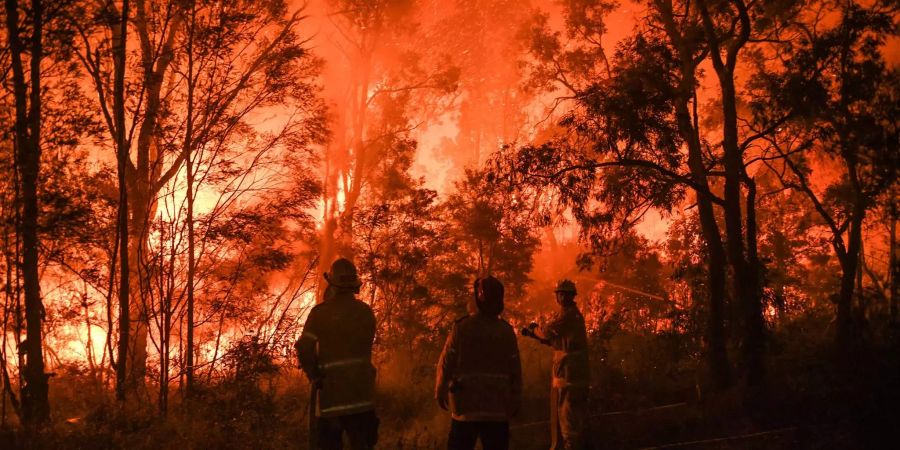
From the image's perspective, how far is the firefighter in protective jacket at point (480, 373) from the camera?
5184 millimetres

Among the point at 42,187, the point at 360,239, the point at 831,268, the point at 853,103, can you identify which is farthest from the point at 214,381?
the point at 831,268

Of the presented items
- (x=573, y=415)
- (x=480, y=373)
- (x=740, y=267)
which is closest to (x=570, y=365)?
(x=573, y=415)

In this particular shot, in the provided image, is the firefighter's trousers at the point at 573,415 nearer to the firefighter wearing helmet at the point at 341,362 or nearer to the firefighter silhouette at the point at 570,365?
the firefighter silhouette at the point at 570,365

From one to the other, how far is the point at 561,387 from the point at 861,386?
6.63 metres

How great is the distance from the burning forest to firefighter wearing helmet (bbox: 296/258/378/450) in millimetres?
19

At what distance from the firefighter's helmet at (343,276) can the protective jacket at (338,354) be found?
92mm

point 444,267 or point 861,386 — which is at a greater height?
point 444,267

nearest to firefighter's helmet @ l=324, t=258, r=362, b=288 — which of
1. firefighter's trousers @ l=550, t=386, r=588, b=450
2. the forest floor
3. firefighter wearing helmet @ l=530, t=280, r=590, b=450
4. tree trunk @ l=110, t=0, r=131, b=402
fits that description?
firefighter wearing helmet @ l=530, t=280, r=590, b=450

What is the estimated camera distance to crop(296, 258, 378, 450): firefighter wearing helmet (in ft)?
17.6

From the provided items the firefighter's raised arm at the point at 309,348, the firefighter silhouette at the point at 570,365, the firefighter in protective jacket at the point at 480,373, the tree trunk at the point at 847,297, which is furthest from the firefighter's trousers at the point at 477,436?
the tree trunk at the point at 847,297

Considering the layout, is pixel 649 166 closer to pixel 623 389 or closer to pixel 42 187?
pixel 623 389

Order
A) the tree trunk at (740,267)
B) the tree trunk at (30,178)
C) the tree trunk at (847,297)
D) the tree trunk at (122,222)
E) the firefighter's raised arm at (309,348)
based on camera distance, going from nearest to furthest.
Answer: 1. the firefighter's raised arm at (309,348)
2. the tree trunk at (30,178)
3. the tree trunk at (122,222)
4. the tree trunk at (740,267)
5. the tree trunk at (847,297)

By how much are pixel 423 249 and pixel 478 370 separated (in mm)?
13566

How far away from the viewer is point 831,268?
26281 mm
